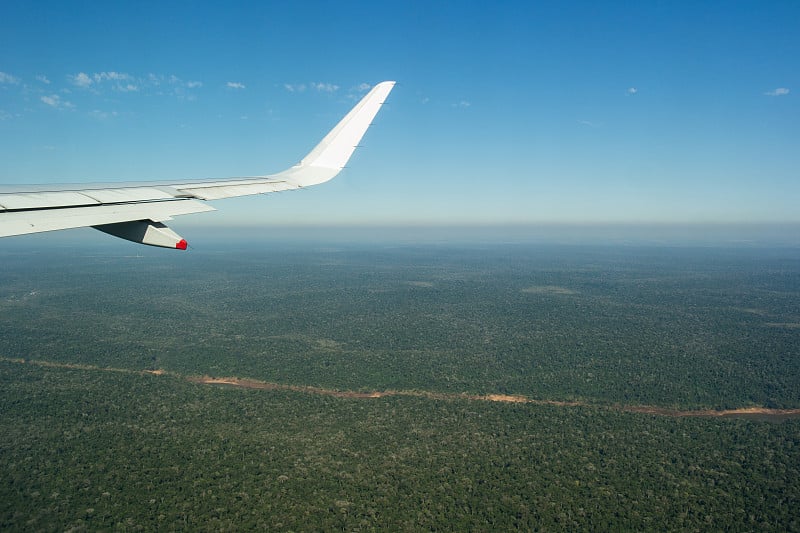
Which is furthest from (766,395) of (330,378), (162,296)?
(162,296)

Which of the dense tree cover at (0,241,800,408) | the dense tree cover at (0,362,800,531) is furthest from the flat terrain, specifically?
the dense tree cover at (0,241,800,408)

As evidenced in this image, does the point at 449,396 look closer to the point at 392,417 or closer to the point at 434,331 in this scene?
the point at 392,417

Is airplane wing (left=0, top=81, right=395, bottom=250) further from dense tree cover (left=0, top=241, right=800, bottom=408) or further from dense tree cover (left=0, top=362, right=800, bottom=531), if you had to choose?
dense tree cover (left=0, top=241, right=800, bottom=408)

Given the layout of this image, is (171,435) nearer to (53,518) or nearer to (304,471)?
(53,518)

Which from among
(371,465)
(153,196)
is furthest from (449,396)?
(153,196)

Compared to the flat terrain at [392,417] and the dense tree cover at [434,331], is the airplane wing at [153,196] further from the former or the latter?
the dense tree cover at [434,331]

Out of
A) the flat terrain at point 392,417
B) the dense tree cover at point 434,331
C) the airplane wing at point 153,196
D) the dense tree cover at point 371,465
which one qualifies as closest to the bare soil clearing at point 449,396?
the flat terrain at point 392,417
